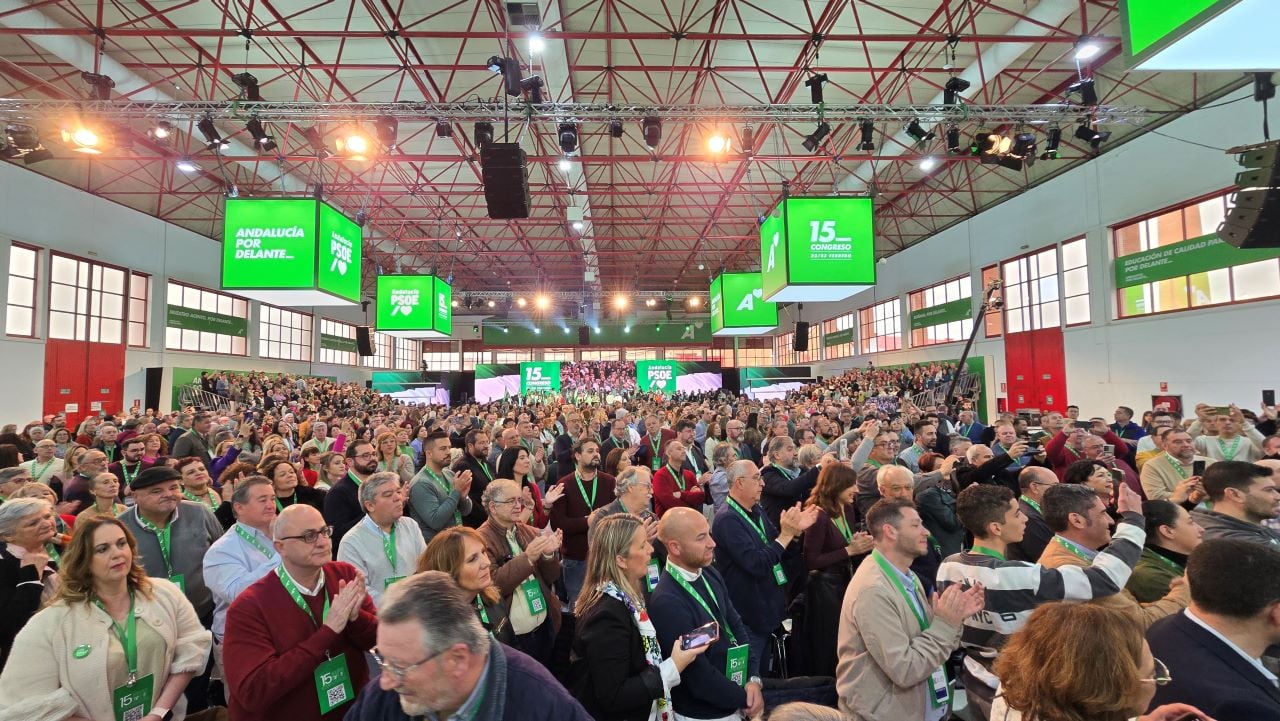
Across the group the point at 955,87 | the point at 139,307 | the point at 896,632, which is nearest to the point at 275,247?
the point at 896,632

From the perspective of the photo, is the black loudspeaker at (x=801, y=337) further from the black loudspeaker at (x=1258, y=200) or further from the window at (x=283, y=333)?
the window at (x=283, y=333)

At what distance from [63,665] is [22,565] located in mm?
961

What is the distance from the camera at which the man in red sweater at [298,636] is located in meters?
1.83

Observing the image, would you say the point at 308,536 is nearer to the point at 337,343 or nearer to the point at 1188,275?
the point at 1188,275

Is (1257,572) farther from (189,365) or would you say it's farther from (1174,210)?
(189,365)

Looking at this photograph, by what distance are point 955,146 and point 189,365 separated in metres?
22.3

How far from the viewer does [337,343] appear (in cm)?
2959

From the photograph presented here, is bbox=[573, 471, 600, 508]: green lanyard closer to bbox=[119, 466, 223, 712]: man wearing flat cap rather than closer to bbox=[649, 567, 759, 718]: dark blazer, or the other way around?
bbox=[649, 567, 759, 718]: dark blazer

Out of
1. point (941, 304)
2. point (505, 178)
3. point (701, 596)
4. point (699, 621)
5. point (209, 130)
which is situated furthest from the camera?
point (941, 304)

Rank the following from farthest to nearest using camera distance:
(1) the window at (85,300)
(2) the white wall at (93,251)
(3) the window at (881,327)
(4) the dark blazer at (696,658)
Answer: (3) the window at (881,327) → (1) the window at (85,300) → (2) the white wall at (93,251) → (4) the dark blazer at (696,658)

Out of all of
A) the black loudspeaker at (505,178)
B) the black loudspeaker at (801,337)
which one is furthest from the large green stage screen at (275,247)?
the black loudspeaker at (801,337)

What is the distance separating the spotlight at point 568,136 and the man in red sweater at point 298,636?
27.3ft

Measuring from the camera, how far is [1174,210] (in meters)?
11.8

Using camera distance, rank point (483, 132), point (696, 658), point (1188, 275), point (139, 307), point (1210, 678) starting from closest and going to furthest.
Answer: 1. point (1210, 678)
2. point (696, 658)
3. point (483, 132)
4. point (1188, 275)
5. point (139, 307)
